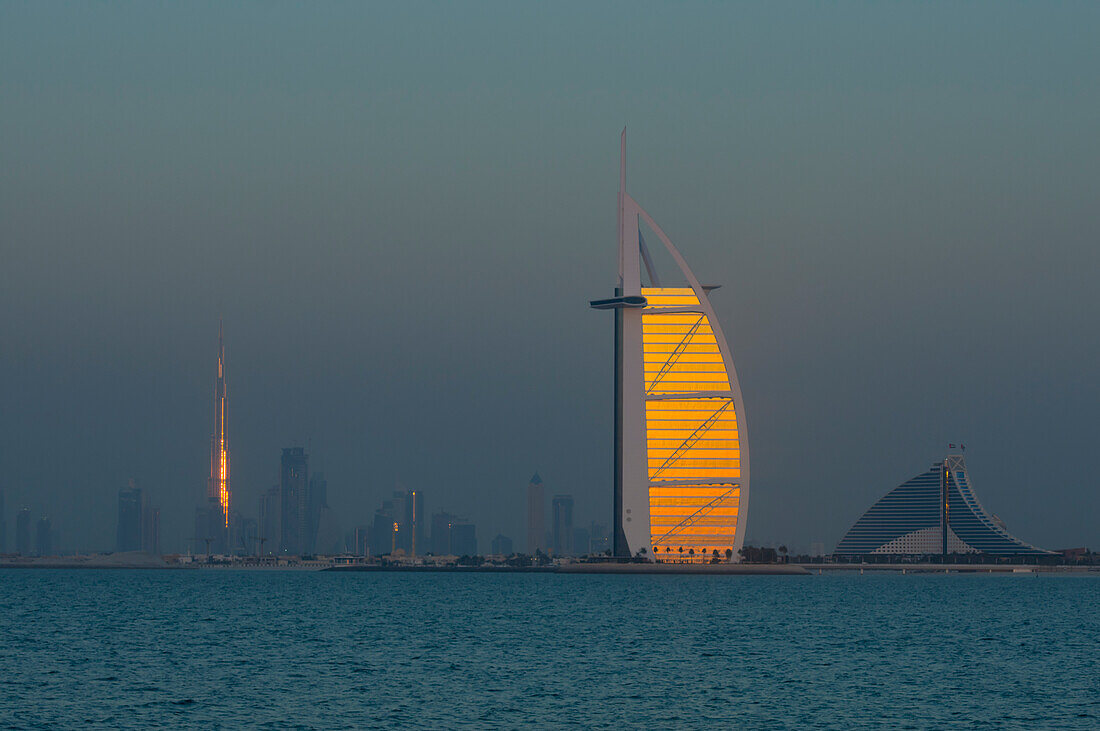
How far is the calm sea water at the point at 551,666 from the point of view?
59.0m

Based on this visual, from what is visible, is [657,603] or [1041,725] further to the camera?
[657,603]

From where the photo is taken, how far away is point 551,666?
7719 centimetres

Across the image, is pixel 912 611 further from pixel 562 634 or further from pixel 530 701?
pixel 530 701

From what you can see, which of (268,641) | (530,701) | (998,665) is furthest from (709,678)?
(268,641)

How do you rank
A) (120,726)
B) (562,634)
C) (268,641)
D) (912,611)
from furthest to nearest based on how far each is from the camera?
1. (912,611)
2. (562,634)
3. (268,641)
4. (120,726)

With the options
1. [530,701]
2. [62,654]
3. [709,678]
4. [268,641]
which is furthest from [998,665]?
[62,654]

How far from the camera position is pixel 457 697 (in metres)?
64.1

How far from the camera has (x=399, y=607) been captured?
139000mm

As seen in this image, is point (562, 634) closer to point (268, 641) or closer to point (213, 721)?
point (268, 641)

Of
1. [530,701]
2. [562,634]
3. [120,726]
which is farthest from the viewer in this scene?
[562,634]

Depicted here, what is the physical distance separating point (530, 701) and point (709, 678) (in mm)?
11952

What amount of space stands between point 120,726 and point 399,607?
3319 inches

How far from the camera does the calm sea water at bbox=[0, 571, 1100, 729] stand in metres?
59.0

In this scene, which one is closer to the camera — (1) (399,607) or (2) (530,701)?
(2) (530,701)
